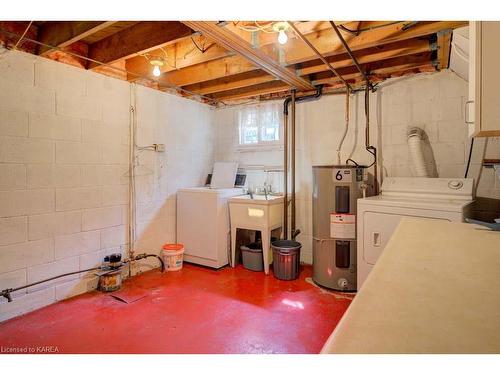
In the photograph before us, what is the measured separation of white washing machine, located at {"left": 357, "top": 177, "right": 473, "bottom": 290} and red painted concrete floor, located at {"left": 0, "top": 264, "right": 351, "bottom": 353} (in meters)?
0.54

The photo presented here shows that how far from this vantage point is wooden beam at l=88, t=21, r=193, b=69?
2.08m

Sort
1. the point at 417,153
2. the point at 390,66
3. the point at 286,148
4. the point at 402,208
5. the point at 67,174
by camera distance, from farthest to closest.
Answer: the point at 286,148
the point at 390,66
the point at 417,153
the point at 67,174
the point at 402,208

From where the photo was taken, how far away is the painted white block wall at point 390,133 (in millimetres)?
2623

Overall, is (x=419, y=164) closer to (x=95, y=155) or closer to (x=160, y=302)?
(x=160, y=302)

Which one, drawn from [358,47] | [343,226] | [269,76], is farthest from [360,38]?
[343,226]

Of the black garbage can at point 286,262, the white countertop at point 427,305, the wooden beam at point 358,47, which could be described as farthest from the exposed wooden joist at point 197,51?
the black garbage can at point 286,262

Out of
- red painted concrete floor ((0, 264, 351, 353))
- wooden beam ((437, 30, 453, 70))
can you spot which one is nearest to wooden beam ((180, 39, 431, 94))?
wooden beam ((437, 30, 453, 70))

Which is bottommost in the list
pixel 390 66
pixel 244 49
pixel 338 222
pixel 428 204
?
pixel 338 222

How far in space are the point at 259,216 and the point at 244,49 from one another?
172 centimetres

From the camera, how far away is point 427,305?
0.65 metres

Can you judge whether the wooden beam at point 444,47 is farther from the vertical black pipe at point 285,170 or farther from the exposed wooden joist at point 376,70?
the vertical black pipe at point 285,170

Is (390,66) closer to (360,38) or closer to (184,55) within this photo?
(360,38)

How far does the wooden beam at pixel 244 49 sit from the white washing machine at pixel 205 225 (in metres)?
1.45

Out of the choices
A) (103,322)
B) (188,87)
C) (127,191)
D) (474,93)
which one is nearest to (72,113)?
(127,191)
